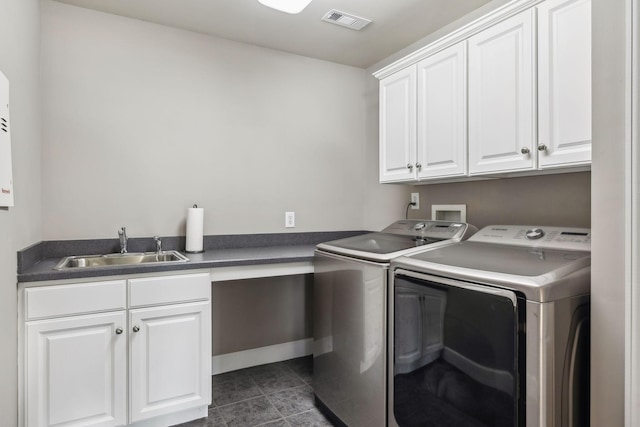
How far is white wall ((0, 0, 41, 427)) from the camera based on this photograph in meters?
1.40

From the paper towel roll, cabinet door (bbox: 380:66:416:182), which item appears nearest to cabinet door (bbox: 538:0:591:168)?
cabinet door (bbox: 380:66:416:182)

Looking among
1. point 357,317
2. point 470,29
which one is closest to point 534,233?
point 357,317

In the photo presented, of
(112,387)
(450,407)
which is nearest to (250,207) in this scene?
(112,387)

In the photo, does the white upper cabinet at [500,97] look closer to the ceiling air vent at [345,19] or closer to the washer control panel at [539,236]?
the washer control panel at [539,236]

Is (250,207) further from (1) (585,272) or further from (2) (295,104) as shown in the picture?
(1) (585,272)

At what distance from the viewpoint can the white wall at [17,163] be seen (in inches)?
55.0

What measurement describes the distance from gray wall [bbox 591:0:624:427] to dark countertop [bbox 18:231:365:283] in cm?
147

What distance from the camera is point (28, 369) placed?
1.60 m

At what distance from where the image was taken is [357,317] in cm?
181

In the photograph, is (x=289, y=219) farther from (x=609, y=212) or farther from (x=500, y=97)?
(x=609, y=212)

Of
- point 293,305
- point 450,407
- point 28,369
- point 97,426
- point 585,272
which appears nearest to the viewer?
point 585,272

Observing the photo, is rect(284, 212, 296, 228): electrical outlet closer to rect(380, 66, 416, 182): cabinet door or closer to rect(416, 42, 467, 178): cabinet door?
rect(380, 66, 416, 182): cabinet door

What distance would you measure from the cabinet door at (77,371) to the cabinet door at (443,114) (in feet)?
5.93

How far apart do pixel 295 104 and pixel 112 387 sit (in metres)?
2.18
